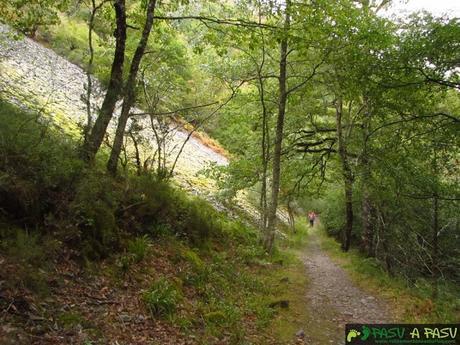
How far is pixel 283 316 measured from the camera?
24.7ft

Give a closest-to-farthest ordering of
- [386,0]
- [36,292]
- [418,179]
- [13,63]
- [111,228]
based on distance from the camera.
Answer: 1. [36,292]
2. [111,228]
3. [418,179]
4. [386,0]
5. [13,63]

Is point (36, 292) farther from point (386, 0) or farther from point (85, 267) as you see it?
point (386, 0)

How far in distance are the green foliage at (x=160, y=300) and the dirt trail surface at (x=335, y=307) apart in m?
2.45

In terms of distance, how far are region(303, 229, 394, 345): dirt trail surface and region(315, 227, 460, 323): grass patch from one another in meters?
0.31

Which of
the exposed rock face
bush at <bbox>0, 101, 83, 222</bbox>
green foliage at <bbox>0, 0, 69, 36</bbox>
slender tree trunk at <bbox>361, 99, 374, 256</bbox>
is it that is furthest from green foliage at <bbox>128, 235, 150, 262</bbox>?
slender tree trunk at <bbox>361, 99, 374, 256</bbox>

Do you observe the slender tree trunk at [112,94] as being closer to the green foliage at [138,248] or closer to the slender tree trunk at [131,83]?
the slender tree trunk at [131,83]

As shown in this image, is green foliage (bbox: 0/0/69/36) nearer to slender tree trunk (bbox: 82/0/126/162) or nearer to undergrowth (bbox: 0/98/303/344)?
slender tree trunk (bbox: 82/0/126/162)

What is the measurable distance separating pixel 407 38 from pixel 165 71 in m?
6.26

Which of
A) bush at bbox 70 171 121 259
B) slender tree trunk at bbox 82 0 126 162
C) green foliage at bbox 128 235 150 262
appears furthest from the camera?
slender tree trunk at bbox 82 0 126 162

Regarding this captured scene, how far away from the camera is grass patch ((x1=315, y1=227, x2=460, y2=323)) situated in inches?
302

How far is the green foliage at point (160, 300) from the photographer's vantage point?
219 inches

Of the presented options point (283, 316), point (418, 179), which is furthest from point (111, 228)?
point (418, 179)

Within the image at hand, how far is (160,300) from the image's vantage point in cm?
564

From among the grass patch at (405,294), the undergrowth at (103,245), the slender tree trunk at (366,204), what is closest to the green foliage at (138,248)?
the undergrowth at (103,245)
